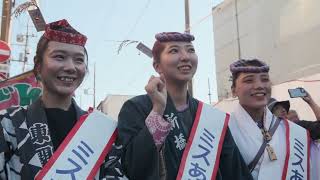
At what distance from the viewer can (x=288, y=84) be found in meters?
8.00

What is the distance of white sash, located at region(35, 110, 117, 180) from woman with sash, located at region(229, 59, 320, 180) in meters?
0.92

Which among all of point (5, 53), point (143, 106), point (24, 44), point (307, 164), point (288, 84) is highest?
point (24, 44)

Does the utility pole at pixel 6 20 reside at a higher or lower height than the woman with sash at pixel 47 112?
higher

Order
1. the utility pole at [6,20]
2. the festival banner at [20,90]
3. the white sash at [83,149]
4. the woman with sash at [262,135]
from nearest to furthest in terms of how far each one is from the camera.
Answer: the white sash at [83,149] → the woman with sash at [262,135] → the festival banner at [20,90] → the utility pole at [6,20]

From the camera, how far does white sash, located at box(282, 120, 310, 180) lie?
266cm

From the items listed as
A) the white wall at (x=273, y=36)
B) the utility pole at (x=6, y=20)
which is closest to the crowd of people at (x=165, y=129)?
the white wall at (x=273, y=36)

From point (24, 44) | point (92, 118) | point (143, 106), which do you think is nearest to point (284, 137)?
point (143, 106)

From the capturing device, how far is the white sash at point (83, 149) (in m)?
1.98

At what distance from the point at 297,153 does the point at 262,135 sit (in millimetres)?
288

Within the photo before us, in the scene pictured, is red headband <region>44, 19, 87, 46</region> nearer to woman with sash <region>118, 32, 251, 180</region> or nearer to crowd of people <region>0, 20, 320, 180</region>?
crowd of people <region>0, 20, 320, 180</region>

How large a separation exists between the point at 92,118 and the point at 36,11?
553cm

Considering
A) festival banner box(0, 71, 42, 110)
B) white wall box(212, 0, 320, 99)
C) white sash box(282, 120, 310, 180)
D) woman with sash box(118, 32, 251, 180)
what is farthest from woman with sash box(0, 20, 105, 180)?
white wall box(212, 0, 320, 99)

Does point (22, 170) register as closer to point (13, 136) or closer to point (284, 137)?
point (13, 136)

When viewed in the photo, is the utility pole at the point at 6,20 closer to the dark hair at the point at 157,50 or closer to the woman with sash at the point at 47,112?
the dark hair at the point at 157,50
